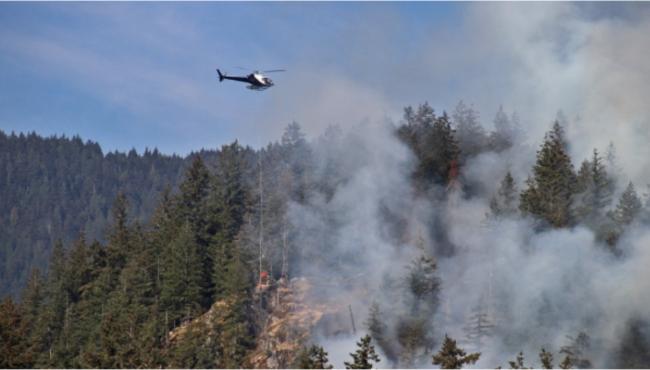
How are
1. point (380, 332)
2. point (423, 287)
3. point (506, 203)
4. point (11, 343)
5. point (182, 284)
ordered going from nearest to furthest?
point (11, 343) < point (380, 332) < point (423, 287) < point (506, 203) < point (182, 284)

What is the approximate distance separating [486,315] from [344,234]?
1332 cm

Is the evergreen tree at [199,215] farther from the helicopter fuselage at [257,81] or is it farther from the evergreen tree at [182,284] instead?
the helicopter fuselage at [257,81]

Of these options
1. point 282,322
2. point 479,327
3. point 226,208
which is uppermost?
point 226,208

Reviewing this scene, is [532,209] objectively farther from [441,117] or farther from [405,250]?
[441,117]

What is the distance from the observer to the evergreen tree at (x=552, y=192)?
5709 cm

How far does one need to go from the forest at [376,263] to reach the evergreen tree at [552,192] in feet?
0.36

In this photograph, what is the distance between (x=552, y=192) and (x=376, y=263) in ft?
39.3

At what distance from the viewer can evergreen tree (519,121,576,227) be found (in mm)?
57094

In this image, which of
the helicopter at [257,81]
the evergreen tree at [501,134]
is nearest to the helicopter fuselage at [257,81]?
the helicopter at [257,81]

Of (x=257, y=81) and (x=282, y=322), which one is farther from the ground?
(x=257, y=81)

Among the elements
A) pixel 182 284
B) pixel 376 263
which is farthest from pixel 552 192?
pixel 182 284

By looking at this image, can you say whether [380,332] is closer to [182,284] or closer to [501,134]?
[182,284]

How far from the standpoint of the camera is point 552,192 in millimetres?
58156

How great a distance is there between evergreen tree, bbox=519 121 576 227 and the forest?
110 millimetres
